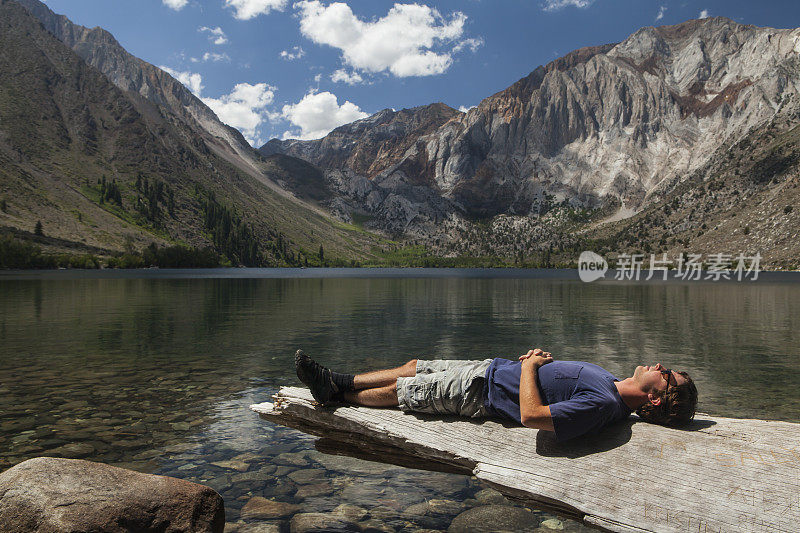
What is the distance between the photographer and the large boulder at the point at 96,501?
5.92m

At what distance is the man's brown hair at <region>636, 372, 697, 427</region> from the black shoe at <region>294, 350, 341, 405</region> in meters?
7.10

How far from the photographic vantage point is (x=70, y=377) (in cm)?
1942

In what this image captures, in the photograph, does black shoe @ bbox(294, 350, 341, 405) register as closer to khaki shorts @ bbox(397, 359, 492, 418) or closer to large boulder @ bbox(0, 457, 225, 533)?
khaki shorts @ bbox(397, 359, 492, 418)

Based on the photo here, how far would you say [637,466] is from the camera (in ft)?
26.1

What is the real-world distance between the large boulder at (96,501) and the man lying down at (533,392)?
410cm

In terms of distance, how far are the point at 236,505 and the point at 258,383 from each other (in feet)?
35.5

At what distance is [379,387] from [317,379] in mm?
1543

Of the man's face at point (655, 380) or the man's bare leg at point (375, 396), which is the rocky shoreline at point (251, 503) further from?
the man's face at point (655, 380)

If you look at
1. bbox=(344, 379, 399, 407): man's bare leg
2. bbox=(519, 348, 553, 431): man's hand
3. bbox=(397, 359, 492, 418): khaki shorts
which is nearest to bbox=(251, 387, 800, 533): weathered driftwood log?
bbox=(397, 359, 492, 418): khaki shorts

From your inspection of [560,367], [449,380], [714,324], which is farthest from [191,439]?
[714,324]

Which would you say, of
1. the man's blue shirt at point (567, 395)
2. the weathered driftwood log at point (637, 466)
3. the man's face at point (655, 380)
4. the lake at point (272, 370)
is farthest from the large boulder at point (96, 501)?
the man's face at point (655, 380)

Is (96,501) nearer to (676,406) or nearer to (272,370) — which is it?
(676,406)

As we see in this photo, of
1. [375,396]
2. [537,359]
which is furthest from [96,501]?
[537,359]

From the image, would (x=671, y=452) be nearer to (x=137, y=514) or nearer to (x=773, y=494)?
(x=773, y=494)
